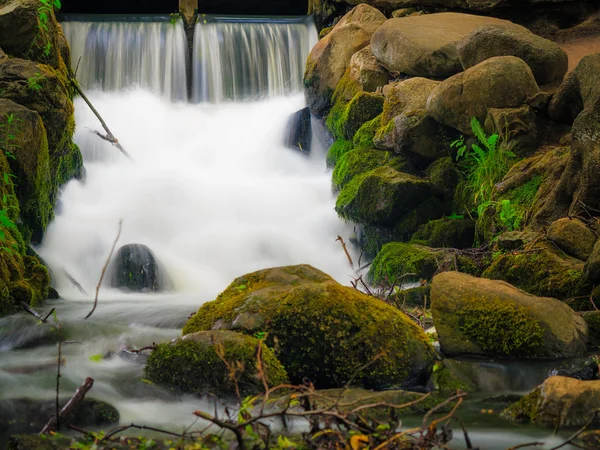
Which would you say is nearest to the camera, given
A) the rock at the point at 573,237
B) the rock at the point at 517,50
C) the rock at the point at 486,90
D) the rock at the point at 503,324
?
the rock at the point at 503,324

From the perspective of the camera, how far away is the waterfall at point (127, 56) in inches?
570

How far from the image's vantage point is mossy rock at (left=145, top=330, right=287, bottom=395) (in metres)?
4.20

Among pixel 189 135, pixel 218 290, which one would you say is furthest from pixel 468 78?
pixel 189 135

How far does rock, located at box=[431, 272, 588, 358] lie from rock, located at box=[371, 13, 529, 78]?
19.7ft

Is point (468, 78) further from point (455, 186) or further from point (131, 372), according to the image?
point (131, 372)

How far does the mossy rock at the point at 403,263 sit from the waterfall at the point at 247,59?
7413 mm

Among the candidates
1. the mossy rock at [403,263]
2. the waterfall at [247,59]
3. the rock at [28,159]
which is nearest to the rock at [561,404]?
the mossy rock at [403,263]

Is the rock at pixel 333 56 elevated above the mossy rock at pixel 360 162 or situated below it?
above

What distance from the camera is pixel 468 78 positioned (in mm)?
8359

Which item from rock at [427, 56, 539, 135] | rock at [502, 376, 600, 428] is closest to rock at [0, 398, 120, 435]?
rock at [502, 376, 600, 428]

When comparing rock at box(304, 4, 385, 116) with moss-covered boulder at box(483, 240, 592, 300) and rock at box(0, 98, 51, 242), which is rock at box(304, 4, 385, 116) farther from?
moss-covered boulder at box(483, 240, 592, 300)

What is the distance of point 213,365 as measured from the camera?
4.23m

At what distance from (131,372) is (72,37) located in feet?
37.9

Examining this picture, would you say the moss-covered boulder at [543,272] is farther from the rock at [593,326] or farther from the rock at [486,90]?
the rock at [486,90]
